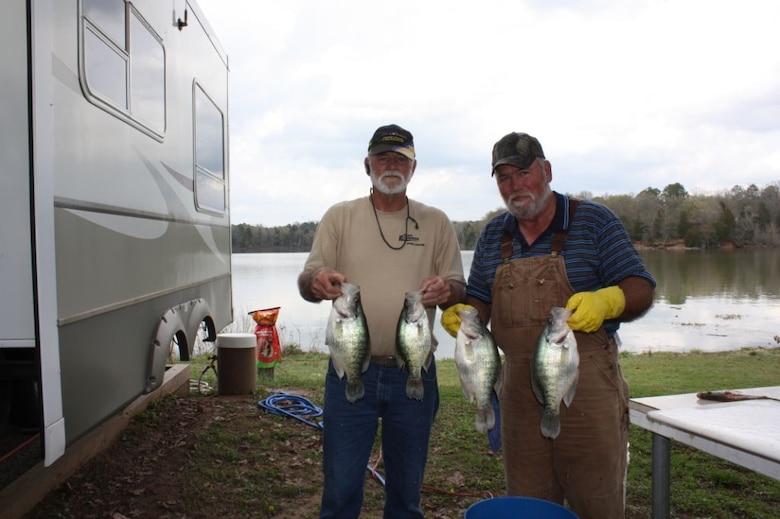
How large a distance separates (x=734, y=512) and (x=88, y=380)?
4.43m

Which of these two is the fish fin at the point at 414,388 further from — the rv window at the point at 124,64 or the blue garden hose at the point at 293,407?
the blue garden hose at the point at 293,407

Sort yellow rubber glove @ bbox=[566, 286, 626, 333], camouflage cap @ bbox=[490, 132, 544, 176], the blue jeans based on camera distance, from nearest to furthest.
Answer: yellow rubber glove @ bbox=[566, 286, 626, 333]
camouflage cap @ bbox=[490, 132, 544, 176]
the blue jeans

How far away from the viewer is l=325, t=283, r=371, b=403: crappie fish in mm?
2754

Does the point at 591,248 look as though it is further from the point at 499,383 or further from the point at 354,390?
the point at 354,390

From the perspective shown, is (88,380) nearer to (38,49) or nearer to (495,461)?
(38,49)

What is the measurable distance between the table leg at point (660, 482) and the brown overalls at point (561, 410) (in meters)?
0.37

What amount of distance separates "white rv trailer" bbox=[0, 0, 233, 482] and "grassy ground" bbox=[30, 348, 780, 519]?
0.91 metres

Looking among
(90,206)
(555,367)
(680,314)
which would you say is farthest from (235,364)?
(680,314)

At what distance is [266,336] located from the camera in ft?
26.2

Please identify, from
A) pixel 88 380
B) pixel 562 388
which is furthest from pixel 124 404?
pixel 562 388

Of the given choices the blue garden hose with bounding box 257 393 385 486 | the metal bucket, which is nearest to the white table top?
the blue garden hose with bounding box 257 393 385 486

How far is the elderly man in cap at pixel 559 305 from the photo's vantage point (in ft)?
9.05

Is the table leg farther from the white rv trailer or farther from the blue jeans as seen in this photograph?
the white rv trailer

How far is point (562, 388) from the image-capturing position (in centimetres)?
252
